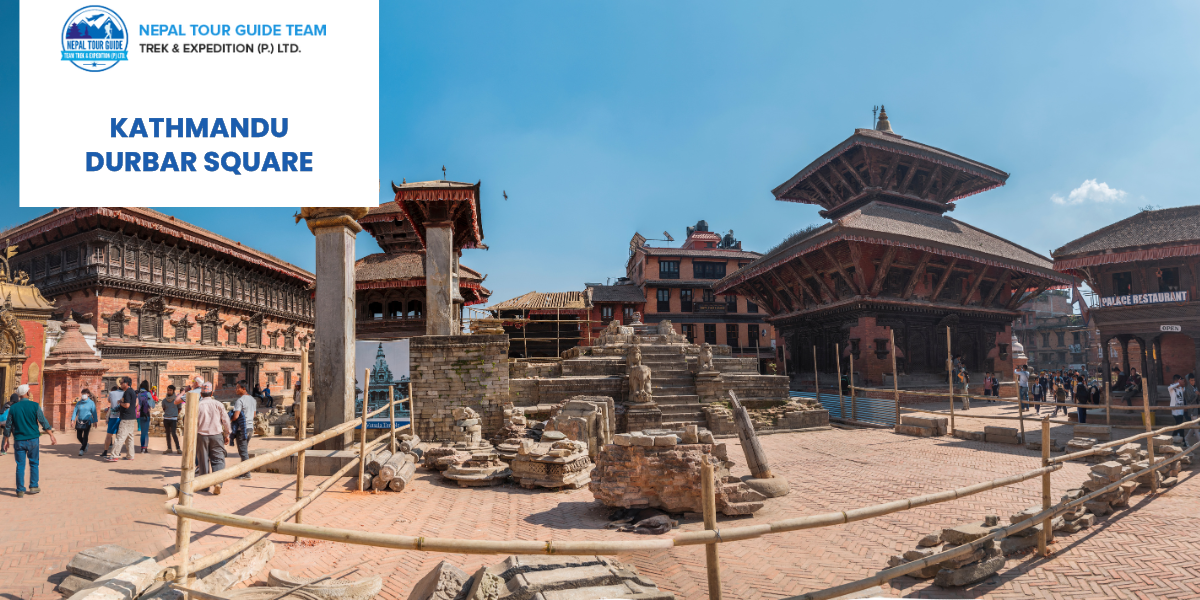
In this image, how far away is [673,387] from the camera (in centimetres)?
1756

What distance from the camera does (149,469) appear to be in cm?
952

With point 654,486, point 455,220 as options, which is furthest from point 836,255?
point 654,486

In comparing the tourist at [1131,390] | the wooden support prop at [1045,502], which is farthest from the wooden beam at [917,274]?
the wooden support prop at [1045,502]

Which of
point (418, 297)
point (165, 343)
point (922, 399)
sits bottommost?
point (922, 399)

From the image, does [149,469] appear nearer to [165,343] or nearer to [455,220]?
[455,220]

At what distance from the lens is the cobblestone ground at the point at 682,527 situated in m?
4.93

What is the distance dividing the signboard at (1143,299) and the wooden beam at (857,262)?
31.5 ft

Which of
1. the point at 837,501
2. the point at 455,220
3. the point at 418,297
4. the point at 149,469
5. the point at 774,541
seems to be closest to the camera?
the point at 774,541

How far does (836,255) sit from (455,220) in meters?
16.0

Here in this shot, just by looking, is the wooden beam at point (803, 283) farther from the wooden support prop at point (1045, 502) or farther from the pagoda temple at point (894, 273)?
the wooden support prop at point (1045, 502)

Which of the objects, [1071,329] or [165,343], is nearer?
[165,343]

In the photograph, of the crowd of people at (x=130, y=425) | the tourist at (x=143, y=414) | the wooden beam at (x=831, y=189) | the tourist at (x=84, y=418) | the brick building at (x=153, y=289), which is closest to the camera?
the crowd of people at (x=130, y=425)

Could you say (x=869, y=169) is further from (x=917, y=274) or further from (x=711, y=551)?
(x=711, y=551)

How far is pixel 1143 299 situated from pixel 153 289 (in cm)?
4067
